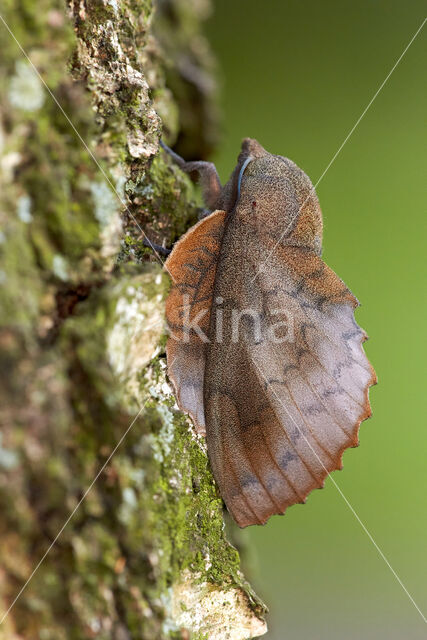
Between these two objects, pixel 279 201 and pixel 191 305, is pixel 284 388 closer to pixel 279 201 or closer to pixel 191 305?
pixel 191 305

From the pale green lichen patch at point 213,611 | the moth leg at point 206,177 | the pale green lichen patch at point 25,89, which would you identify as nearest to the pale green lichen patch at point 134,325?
the pale green lichen patch at point 25,89

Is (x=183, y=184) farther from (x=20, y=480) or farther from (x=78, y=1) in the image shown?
(x=20, y=480)

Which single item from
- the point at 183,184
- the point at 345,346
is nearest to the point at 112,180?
the point at 183,184

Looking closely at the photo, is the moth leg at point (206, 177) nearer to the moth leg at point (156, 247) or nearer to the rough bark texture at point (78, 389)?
the moth leg at point (156, 247)

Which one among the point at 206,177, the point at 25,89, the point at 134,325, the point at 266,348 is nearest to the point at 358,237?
the point at 206,177

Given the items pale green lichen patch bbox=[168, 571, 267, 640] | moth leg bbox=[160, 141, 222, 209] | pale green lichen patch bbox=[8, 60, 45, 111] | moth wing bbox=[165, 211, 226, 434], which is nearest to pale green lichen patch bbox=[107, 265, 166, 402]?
moth wing bbox=[165, 211, 226, 434]

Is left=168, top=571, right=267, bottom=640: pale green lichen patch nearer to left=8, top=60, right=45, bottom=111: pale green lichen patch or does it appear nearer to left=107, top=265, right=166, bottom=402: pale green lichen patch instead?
left=107, top=265, right=166, bottom=402: pale green lichen patch

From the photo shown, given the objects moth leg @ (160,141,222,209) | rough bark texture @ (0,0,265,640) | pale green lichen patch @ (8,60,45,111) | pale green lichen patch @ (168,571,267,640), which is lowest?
pale green lichen patch @ (168,571,267,640)
